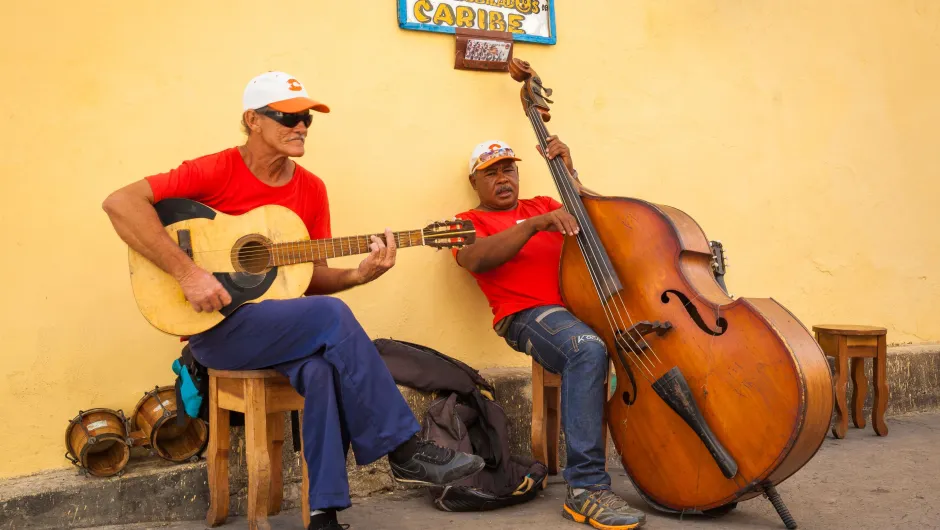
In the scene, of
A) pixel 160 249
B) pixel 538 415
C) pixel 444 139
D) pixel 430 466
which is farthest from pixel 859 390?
pixel 160 249

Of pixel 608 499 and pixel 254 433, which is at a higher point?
pixel 254 433

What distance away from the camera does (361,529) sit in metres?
3.09

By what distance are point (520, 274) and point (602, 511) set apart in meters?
1.10

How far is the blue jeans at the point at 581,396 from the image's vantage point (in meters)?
3.20

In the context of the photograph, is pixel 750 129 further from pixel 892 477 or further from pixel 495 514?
pixel 495 514

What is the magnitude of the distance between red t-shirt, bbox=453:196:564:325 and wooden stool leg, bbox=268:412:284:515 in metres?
1.05

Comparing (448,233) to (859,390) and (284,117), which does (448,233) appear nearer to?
(284,117)

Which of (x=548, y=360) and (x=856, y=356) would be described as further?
(x=856, y=356)

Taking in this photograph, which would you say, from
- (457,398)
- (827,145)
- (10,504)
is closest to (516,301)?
(457,398)

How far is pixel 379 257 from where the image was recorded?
309 centimetres

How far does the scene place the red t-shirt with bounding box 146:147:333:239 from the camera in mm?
2973

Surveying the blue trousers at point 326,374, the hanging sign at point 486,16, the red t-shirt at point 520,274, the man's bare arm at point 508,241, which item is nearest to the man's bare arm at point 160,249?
the blue trousers at point 326,374

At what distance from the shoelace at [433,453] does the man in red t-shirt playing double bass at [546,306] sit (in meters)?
0.54

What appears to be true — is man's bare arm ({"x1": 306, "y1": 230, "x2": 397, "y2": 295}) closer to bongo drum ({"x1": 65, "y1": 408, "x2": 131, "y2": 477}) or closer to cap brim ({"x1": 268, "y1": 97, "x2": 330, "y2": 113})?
cap brim ({"x1": 268, "y1": 97, "x2": 330, "y2": 113})
